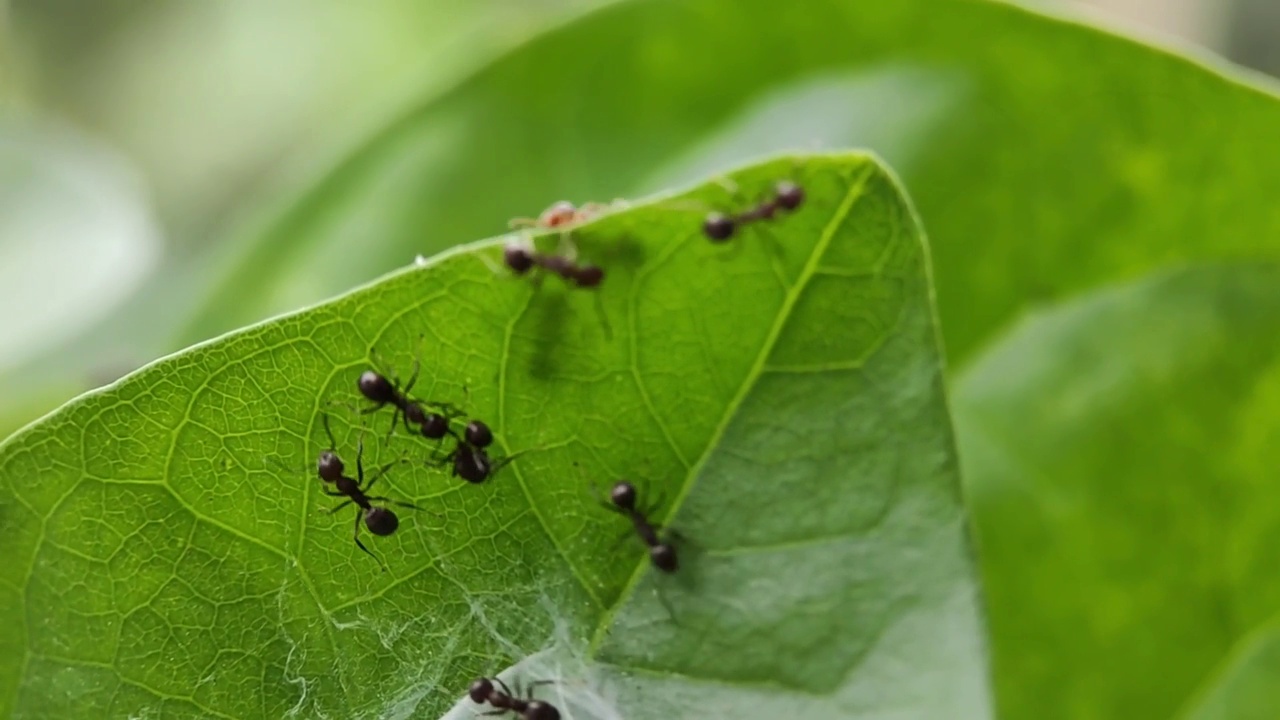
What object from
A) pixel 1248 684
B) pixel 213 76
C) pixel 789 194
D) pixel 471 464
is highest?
pixel 213 76

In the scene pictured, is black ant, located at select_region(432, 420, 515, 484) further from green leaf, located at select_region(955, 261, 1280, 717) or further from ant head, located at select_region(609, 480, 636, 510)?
green leaf, located at select_region(955, 261, 1280, 717)

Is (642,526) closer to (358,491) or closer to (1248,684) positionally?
(358,491)

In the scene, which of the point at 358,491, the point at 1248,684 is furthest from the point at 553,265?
the point at 1248,684

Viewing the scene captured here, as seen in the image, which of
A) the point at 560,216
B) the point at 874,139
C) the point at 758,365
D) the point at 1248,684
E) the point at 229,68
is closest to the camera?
the point at 758,365

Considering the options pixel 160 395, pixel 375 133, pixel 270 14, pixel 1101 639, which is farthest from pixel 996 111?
pixel 270 14

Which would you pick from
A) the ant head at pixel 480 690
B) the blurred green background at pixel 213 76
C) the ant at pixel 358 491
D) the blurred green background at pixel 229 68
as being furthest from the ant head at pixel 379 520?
the blurred green background at pixel 213 76

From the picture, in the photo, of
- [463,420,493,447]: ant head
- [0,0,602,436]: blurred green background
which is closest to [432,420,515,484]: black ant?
[463,420,493,447]: ant head

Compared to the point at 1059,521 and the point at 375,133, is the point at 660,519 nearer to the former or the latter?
the point at 1059,521

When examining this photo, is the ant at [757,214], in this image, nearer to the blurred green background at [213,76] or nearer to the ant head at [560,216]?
the ant head at [560,216]
